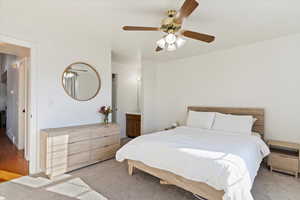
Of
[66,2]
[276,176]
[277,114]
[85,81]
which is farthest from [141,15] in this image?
[276,176]

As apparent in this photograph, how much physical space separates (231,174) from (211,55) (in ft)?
10.4

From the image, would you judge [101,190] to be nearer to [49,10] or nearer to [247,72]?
[49,10]

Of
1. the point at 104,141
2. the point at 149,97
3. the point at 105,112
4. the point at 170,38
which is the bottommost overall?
the point at 104,141

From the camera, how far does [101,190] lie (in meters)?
2.14

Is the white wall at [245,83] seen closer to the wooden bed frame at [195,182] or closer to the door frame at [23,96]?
the wooden bed frame at [195,182]

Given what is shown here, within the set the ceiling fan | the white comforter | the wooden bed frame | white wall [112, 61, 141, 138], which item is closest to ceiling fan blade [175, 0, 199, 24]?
the ceiling fan

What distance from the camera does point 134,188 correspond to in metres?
2.20

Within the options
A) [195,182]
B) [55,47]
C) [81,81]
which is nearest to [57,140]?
[81,81]

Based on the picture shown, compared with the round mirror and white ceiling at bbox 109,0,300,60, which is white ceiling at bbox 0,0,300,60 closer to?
white ceiling at bbox 109,0,300,60

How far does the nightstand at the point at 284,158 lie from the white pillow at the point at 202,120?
109 cm

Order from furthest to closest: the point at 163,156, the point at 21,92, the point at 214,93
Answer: the point at 214,93
the point at 21,92
the point at 163,156

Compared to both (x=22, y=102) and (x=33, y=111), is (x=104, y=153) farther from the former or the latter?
(x=22, y=102)

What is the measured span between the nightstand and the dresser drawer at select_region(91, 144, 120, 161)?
9.75ft

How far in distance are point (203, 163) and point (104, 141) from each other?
6.85 feet
